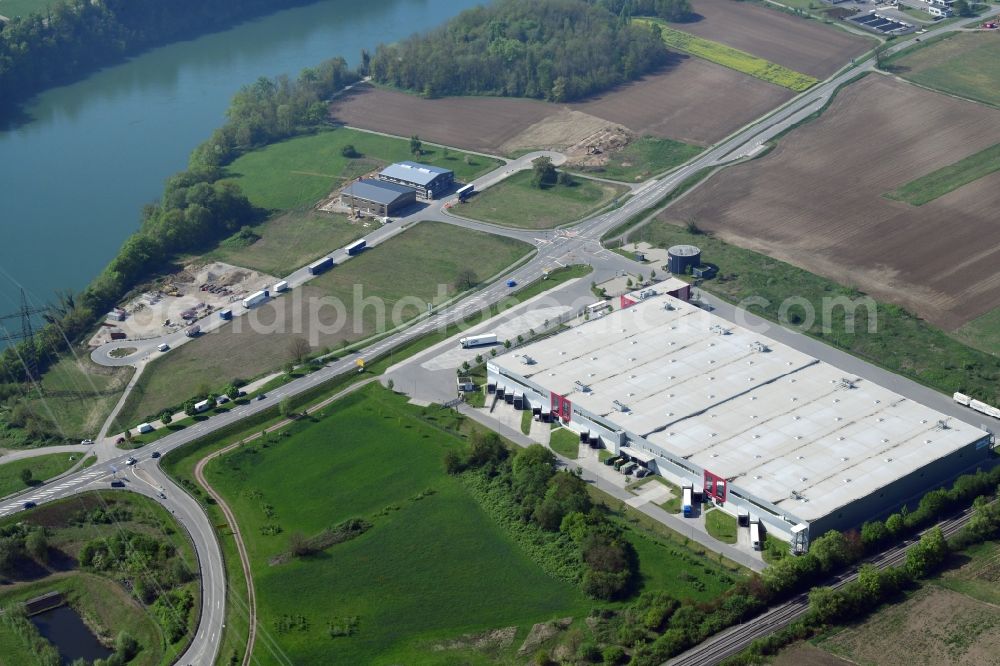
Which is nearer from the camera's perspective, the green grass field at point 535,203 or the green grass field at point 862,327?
the green grass field at point 862,327

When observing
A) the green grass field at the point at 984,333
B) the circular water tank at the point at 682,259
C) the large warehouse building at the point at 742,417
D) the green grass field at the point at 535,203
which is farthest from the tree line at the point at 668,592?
the green grass field at the point at 535,203

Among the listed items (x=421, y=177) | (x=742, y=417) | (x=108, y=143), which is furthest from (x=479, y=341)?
(x=108, y=143)

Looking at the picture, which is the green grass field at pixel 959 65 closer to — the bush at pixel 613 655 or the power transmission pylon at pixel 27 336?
the bush at pixel 613 655

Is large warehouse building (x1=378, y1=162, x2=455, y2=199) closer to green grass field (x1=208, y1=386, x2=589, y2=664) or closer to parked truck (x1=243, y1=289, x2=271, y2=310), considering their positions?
parked truck (x1=243, y1=289, x2=271, y2=310)

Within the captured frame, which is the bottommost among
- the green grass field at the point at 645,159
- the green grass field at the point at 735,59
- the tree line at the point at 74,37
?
the green grass field at the point at 645,159

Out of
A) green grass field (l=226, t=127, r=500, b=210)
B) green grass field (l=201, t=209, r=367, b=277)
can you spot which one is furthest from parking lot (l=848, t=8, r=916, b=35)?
green grass field (l=201, t=209, r=367, b=277)

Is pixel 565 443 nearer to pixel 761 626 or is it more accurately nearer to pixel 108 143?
pixel 761 626
